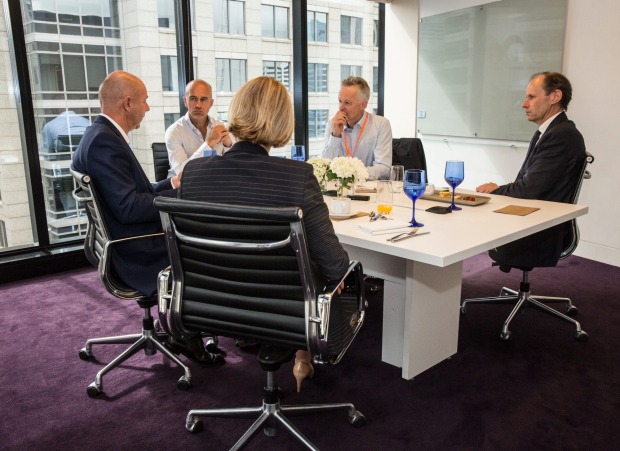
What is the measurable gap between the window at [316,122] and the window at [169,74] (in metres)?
1.56

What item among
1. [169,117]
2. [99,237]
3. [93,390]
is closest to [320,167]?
[99,237]

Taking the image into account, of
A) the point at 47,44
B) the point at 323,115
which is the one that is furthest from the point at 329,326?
the point at 323,115

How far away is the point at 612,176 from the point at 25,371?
14.2 feet

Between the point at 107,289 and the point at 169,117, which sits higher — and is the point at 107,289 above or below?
below

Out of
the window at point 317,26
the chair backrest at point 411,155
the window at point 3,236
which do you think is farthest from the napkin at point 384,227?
the window at point 317,26

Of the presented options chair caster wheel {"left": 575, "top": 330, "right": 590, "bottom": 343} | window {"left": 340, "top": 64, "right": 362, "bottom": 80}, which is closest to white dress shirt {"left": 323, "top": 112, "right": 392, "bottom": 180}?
chair caster wheel {"left": 575, "top": 330, "right": 590, "bottom": 343}

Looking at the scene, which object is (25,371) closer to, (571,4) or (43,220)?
(43,220)

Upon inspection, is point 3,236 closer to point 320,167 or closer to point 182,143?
point 182,143

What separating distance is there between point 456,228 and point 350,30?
4.55 metres

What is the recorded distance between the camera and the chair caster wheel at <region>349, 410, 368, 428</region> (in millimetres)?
2176

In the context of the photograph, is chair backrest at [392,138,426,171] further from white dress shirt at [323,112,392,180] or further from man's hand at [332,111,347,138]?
man's hand at [332,111,347,138]

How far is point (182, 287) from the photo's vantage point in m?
1.84

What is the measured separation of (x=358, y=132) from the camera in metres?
4.07

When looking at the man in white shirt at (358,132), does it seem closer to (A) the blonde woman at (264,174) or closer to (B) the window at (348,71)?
(A) the blonde woman at (264,174)
